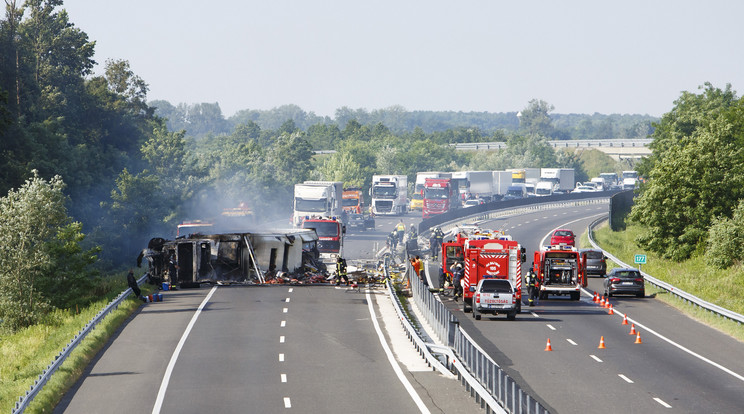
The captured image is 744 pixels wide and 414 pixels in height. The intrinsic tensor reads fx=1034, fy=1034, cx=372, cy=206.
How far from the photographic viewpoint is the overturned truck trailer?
1887 inches

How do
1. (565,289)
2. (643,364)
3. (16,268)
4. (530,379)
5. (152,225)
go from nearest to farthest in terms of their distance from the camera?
1. (530,379)
2. (643,364)
3. (16,268)
4. (565,289)
5. (152,225)

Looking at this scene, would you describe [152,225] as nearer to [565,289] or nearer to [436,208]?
[436,208]

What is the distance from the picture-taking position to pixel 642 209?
6694cm

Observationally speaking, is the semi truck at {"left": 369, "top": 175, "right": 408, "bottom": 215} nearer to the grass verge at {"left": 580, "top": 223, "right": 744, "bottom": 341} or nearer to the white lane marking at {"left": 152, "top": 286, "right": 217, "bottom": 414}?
the grass verge at {"left": 580, "top": 223, "right": 744, "bottom": 341}

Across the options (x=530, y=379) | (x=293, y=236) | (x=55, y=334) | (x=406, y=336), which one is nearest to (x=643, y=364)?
(x=530, y=379)

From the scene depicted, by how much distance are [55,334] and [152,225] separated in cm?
5667

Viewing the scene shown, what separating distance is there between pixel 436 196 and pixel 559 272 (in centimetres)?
5416

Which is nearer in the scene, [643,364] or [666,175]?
[643,364]

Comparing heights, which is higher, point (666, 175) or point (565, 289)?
point (666, 175)

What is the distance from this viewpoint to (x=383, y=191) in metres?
106

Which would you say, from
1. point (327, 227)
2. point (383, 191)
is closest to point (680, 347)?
point (327, 227)

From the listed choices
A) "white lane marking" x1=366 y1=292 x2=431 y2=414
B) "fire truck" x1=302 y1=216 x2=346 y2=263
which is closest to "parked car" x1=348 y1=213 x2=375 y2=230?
"fire truck" x1=302 y1=216 x2=346 y2=263

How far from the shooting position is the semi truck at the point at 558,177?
13362cm

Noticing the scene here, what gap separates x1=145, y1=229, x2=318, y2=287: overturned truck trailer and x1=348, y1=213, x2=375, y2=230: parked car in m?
39.4
